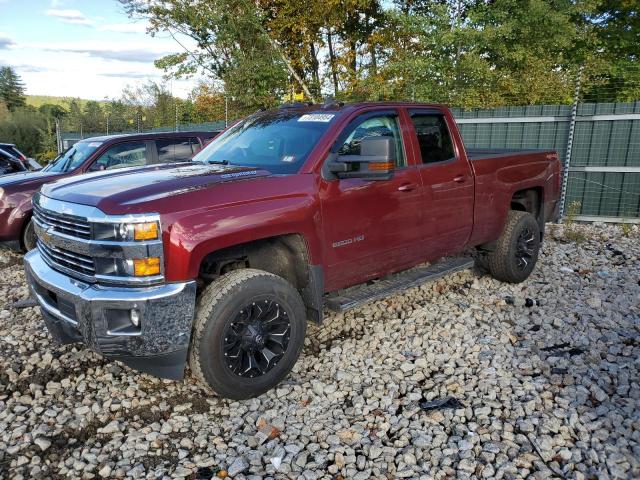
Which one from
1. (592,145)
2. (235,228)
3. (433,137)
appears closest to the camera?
(235,228)

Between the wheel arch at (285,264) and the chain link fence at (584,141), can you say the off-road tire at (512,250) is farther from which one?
the chain link fence at (584,141)

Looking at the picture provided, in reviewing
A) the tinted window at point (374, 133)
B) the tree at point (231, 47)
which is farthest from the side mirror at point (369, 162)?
the tree at point (231, 47)

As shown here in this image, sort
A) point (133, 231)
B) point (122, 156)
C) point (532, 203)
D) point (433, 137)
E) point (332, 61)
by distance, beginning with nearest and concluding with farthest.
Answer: point (133, 231) < point (433, 137) < point (532, 203) < point (122, 156) < point (332, 61)

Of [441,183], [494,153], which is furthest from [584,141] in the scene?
[441,183]

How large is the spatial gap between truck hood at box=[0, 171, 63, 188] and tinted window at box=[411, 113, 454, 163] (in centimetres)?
539

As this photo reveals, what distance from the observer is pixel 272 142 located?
4.09 m

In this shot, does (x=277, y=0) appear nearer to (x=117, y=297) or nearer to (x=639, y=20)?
(x=639, y=20)

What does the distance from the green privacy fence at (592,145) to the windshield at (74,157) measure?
7.99m

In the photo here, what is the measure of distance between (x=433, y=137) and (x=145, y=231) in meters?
2.94

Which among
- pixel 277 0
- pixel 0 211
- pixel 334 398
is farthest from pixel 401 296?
pixel 277 0

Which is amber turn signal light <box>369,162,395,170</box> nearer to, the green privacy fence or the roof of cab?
the roof of cab

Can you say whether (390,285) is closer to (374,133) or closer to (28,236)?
(374,133)

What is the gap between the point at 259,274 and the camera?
3291 mm

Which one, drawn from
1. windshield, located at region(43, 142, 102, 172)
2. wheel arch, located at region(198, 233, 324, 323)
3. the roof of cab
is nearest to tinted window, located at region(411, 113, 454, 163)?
wheel arch, located at region(198, 233, 324, 323)
